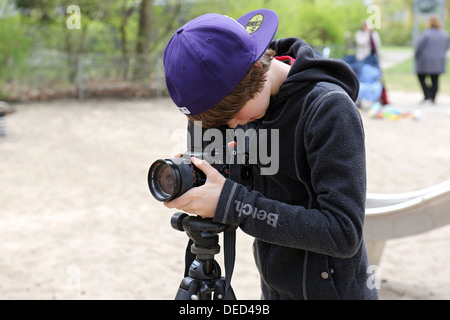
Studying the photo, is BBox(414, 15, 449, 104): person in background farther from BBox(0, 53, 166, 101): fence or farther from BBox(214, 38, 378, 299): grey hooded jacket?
BBox(214, 38, 378, 299): grey hooded jacket

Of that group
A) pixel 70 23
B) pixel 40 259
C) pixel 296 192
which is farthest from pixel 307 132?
pixel 70 23

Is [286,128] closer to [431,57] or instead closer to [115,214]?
[115,214]

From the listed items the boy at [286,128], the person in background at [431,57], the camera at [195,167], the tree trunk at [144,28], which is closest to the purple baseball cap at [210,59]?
the boy at [286,128]

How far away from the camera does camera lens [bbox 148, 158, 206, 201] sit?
132cm

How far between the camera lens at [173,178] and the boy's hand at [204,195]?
0.02 meters

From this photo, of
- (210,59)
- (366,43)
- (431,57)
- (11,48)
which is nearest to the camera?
(210,59)

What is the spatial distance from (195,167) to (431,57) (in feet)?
38.3

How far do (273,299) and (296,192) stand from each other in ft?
1.16

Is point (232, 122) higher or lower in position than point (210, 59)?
lower

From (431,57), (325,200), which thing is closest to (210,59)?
(325,200)

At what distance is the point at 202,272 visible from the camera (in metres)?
1.54

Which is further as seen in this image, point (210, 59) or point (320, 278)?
point (320, 278)

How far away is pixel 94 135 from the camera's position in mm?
8641

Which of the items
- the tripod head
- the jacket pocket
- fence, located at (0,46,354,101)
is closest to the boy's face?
the tripod head
